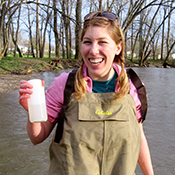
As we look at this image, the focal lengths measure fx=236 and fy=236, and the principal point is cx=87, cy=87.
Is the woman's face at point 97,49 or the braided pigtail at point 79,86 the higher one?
the woman's face at point 97,49

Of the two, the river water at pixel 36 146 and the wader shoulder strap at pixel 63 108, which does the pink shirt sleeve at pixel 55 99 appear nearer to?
the wader shoulder strap at pixel 63 108

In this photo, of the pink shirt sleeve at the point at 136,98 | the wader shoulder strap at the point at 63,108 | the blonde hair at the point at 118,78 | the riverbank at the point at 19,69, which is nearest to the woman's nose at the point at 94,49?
the blonde hair at the point at 118,78

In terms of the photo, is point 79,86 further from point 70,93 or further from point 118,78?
point 118,78

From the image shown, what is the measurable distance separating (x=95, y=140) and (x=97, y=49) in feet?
2.04

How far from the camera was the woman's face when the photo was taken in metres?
1.65

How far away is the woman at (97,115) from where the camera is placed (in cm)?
155

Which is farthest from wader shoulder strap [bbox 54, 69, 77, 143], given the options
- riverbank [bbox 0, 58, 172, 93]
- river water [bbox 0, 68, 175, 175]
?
riverbank [bbox 0, 58, 172, 93]

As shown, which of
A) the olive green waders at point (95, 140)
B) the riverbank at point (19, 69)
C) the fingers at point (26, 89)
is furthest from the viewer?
the riverbank at point (19, 69)

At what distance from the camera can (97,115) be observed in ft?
5.23

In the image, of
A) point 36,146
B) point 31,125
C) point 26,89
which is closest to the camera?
point 26,89

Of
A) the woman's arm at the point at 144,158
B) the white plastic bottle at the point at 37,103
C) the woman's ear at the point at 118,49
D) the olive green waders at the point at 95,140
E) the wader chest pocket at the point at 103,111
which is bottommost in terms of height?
the woman's arm at the point at 144,158

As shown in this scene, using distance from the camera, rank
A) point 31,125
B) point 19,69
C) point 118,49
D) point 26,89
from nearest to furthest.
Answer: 1. point 26,89
2. point 31,125
3. point 118,49
4. point 19,69

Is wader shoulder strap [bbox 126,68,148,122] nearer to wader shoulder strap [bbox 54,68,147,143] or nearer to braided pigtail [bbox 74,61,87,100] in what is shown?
wader shoulder strap [bbox 54,68,147,143]

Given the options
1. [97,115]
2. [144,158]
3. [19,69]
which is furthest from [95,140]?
[19,69]
